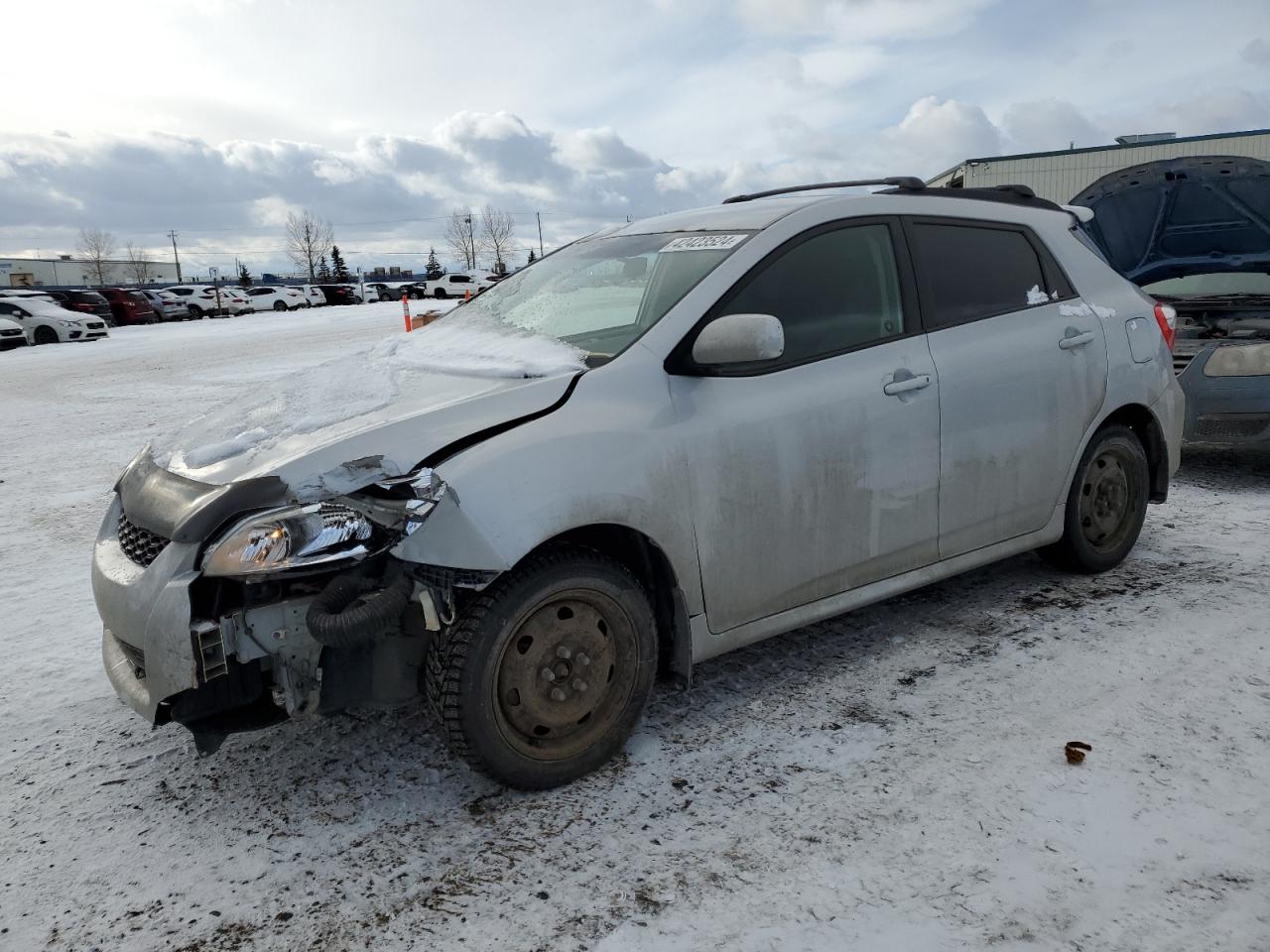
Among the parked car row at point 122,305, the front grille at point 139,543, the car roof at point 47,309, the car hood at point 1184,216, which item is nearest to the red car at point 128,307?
the parked car row at point 122,305

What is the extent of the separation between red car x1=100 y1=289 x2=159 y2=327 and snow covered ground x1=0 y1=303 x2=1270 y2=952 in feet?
114

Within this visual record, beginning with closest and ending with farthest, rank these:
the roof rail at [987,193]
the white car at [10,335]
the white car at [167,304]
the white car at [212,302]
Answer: the roof rail at [987,193], the white car at [10,335], the white car at [167,304], the white car at [212,302]

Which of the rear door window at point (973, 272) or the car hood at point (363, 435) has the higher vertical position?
the rear door window at point (973, 272)

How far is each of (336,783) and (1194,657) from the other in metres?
3.09

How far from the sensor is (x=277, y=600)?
258 centimetres

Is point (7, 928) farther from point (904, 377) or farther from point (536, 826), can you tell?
point (904, 377)

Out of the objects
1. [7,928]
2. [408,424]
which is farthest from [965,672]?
[7,928]

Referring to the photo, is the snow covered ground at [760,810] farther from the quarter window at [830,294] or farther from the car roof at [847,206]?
the car roof at [847,206]

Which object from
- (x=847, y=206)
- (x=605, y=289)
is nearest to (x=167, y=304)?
(x=605, y=289)

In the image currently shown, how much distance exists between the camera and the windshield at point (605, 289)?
10.8 ft

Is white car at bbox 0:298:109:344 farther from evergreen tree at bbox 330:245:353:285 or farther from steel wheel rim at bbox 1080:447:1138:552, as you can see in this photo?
evergreen tree at bbox 330:245:353:285

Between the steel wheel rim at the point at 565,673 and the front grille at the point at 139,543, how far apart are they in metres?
1.04

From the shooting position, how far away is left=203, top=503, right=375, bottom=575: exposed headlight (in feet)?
8.20

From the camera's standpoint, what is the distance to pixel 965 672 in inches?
141
